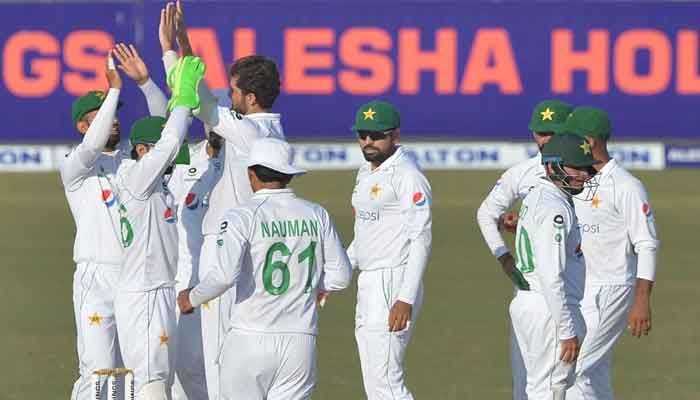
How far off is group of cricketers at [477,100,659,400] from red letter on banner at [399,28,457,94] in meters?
14.5

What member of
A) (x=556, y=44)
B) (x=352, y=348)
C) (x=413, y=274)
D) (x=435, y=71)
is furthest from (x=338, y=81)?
(x=413, y=274)

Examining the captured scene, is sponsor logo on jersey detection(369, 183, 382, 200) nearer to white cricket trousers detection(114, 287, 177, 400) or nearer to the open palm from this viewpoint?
white cricket trousers detection(114, 287, 177, 400)

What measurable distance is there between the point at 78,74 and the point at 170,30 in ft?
52.9

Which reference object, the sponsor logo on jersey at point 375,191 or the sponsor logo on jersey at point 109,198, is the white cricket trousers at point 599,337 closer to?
the sponsor logo on jersey at point 375,191

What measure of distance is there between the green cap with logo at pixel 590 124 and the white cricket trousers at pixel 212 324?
2.61 meters

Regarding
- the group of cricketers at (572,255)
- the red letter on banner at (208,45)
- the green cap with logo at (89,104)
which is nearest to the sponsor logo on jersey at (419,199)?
the group of cricketers at (572,255)

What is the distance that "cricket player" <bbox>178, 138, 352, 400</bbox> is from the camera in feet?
27.1

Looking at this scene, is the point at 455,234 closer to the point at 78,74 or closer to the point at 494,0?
the point at 494,0

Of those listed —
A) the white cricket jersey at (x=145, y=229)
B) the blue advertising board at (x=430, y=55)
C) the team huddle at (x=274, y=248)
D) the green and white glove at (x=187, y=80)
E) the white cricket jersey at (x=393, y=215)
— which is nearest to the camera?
the team huddle at (x=274, y=248)

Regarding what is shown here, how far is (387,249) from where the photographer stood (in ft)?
33.8

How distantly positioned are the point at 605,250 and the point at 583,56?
1542cm

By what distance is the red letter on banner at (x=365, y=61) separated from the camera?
25.3 meters

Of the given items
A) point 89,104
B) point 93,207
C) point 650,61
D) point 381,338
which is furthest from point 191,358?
point 650,61

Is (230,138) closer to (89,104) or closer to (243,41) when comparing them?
(89,104)
